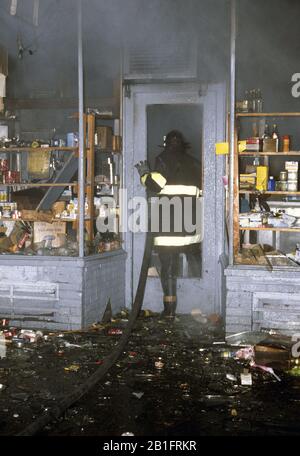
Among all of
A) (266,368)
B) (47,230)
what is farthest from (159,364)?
(47,230)

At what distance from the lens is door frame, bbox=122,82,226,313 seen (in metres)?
7.88

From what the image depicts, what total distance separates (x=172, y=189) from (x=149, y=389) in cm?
368

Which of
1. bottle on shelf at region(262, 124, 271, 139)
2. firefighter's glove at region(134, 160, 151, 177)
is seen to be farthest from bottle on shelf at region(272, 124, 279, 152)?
firefighter's glove at region(134, 160, 151, 177)

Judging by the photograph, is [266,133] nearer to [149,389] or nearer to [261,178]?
[261,178]

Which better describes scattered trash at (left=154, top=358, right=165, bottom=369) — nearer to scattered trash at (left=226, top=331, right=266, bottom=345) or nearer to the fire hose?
the fire hose

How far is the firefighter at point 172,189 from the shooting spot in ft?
25.0

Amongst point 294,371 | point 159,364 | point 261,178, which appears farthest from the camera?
point 261,178

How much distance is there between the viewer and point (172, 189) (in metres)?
7.71

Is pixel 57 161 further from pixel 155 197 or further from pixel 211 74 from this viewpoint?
pixel 211 74

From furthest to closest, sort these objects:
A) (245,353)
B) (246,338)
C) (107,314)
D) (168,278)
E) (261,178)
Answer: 1. (168,278)
2. (107,314)
3. (261,178)
4. (246,338)
5. (245,353)

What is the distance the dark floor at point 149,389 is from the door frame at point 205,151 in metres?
1.47

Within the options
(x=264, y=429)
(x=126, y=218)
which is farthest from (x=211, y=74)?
(x=264, y=429)

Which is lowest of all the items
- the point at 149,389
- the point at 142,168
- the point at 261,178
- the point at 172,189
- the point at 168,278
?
the point at 149,389
